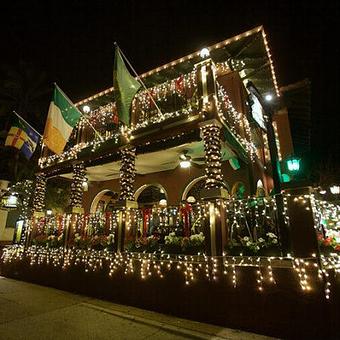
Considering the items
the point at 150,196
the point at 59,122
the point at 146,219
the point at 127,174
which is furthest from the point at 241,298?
the point at 150,196

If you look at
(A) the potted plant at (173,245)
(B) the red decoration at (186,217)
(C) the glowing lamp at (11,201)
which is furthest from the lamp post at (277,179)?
(C) the glowing lamp at (11,201)

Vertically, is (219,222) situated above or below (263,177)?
below

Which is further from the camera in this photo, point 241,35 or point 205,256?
point 241,35

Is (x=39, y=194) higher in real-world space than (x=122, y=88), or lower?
lower

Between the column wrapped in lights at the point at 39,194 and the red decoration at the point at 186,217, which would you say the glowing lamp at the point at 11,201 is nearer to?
the column wrapped in lights at the point at 39,194

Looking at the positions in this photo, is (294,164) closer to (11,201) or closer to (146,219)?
(146,219)

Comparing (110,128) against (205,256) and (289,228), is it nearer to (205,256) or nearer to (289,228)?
(205,256)

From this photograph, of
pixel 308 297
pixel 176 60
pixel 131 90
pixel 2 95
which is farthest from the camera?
pixel 2 95

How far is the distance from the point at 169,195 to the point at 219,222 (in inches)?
225

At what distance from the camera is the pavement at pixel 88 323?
4645mm

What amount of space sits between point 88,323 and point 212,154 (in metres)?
4.80

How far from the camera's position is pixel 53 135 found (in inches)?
328

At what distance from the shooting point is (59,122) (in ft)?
27.7

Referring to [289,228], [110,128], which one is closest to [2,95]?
[110,128]
